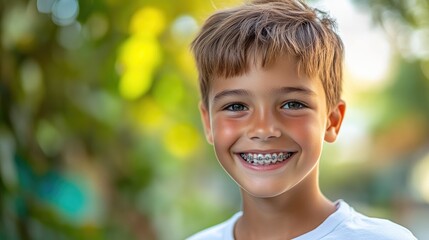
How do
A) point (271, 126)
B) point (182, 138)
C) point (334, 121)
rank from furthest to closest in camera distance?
1. point (182, 138)
2. point (334, 121)
3. point (271, 126)

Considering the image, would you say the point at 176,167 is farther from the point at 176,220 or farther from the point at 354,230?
the point at 354,230

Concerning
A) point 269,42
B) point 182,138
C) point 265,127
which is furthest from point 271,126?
point 182,138

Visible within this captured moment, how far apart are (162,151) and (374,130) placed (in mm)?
1291

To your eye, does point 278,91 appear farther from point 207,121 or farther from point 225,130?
point 207,121

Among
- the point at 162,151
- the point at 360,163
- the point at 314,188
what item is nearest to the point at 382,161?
the point at 360,163

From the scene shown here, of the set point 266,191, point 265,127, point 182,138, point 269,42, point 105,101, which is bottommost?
point 182,138

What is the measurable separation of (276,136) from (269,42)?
0.49 ft

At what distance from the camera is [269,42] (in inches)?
54.4

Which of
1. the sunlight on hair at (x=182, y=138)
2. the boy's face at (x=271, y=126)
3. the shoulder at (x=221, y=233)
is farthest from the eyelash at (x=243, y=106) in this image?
the sunlight on hair at (x=182, y=138)

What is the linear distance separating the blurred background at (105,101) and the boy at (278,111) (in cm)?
55

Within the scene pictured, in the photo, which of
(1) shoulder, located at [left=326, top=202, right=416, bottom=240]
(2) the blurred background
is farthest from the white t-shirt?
(2) the blurred background

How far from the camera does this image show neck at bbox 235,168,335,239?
1.44 metres

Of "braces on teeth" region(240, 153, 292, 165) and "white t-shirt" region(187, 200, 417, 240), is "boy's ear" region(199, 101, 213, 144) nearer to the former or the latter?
"braces on teeth" region(240, 153, 292, 165)

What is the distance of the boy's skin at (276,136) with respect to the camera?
1366 mm
